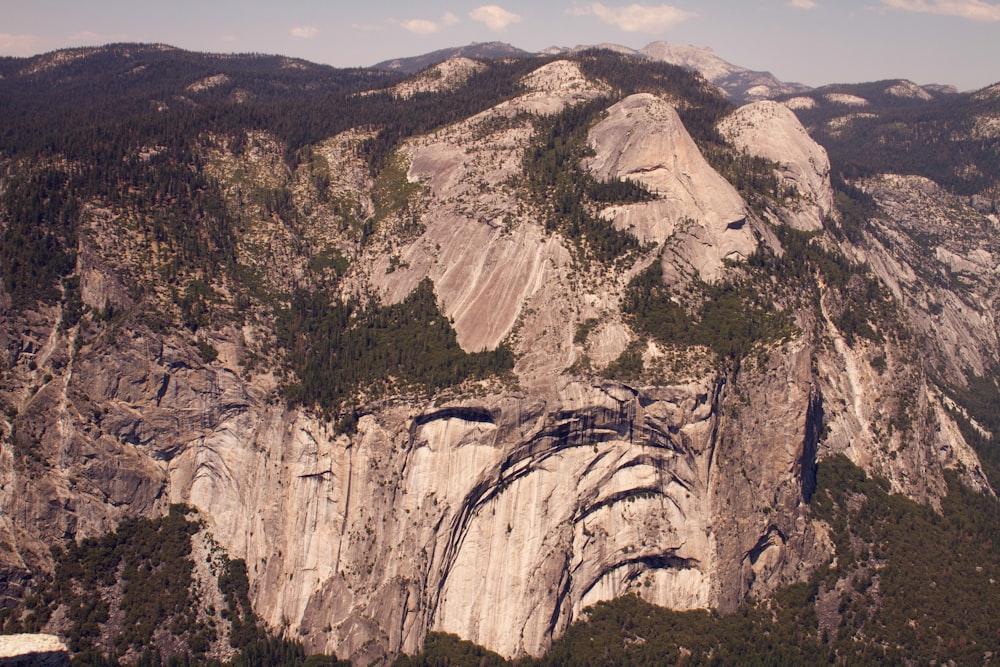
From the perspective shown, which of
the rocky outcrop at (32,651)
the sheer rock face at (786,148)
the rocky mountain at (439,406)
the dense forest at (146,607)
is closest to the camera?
the rocky outcrop at (32,651)

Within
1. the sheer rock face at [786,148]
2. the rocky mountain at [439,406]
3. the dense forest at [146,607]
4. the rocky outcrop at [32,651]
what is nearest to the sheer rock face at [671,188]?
the rocky mountain at [439,406]

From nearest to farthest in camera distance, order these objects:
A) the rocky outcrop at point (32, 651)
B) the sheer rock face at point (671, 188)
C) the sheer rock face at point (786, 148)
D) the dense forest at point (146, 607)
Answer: the rocky outcrop at point (32, 651) < the dense forest at point (146, 607) < the sheer rock face at point (671, 188) < the sheer rock face at point (786, 148)

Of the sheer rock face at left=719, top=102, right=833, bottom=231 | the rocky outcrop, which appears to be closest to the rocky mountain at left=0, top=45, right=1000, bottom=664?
the rocky outcrop

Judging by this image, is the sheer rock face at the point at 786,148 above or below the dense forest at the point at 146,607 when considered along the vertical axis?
above

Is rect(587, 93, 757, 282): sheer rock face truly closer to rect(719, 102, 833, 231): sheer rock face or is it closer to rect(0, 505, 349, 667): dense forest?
rect(719, 102, 833, 231): sheer rock face

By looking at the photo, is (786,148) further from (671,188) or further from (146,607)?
(146,607)

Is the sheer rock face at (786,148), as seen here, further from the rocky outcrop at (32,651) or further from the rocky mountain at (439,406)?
the rocky outcrop at (32,651)

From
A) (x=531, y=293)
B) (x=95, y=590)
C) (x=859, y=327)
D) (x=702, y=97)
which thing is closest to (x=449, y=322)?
(x=531, y=293)
